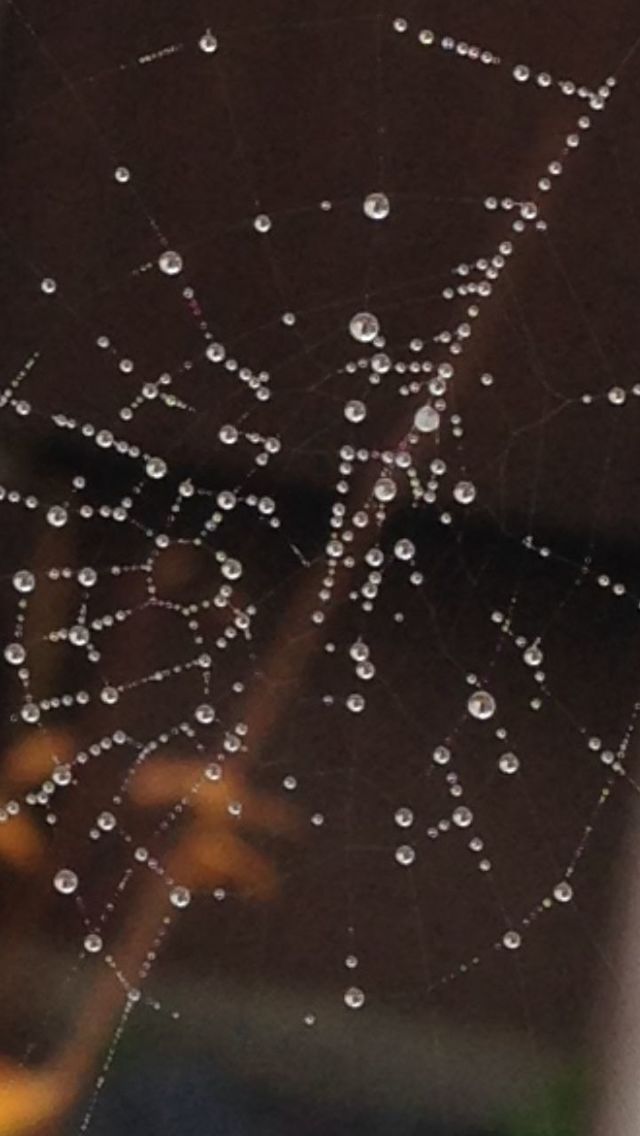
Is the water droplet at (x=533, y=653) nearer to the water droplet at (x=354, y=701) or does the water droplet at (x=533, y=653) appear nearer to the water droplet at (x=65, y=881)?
the water droplet at (x=354, y=701)

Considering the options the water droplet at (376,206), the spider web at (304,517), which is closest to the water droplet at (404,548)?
the spider web at (304,517)

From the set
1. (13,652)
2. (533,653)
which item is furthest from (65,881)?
(533,653)

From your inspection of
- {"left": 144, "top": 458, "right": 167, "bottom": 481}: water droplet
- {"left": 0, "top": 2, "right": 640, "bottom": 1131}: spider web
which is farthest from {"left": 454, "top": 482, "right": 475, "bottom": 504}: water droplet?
{"left": 144, "top": 458, "right": 167, "bottom": 481}: water droplet

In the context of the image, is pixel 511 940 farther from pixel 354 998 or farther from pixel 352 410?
pixel 352 410

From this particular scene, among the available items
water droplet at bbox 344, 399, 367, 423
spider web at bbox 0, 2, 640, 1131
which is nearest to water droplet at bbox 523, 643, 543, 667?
spider web at bbox 0, 2, 640, 1131

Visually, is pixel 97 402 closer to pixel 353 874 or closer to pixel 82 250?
pixel 82 250

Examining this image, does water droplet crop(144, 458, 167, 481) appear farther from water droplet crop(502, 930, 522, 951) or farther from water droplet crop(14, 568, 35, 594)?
water droplet crop(502, 930, 522, 951)

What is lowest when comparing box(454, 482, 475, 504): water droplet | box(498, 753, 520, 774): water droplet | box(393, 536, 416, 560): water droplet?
box(498, 753, 520, 774): water droplet

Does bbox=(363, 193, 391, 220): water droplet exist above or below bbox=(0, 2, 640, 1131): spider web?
above

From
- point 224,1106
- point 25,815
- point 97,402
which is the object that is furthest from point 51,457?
point 224,1106
